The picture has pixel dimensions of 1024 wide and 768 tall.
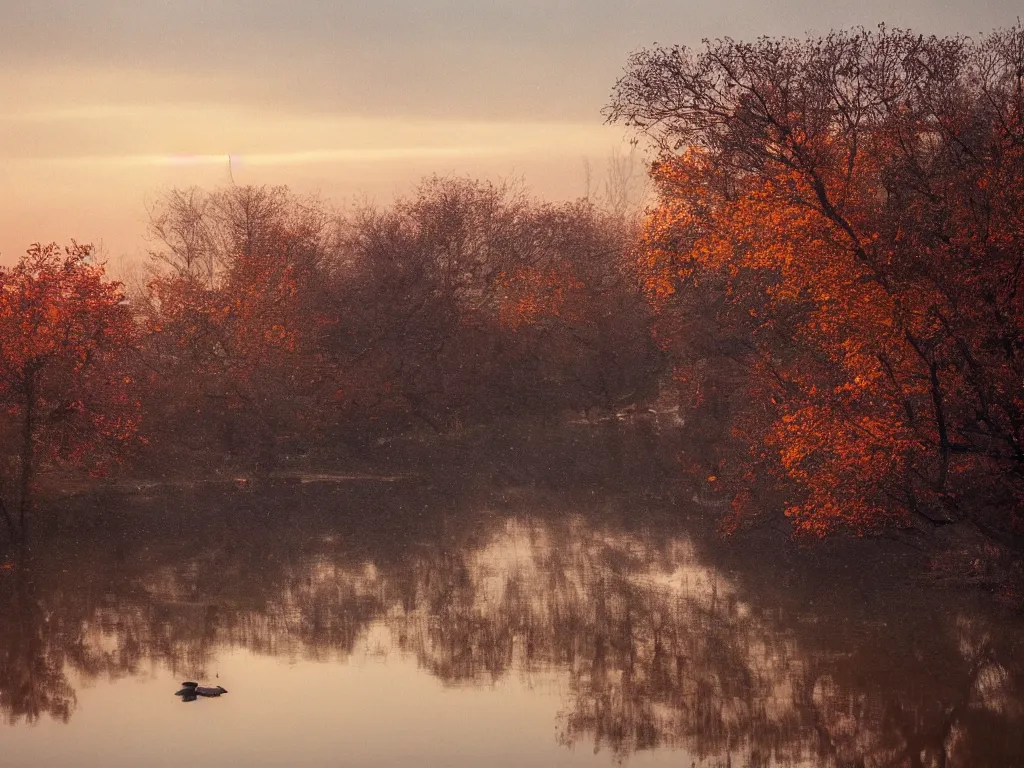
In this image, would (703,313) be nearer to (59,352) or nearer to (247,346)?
(59,352)

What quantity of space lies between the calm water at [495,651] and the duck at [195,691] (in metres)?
0.13

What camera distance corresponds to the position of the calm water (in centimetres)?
1720

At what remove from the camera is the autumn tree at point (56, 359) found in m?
32.6

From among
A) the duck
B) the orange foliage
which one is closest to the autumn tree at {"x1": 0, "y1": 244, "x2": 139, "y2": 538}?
the orange foliage

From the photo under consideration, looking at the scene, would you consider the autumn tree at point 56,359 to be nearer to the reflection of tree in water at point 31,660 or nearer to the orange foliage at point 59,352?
the orange foliage at point 59,352

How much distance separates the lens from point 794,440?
24422 millimetres

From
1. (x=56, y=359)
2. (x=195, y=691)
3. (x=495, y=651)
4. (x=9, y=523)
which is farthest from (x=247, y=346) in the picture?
(x=195, y=691)

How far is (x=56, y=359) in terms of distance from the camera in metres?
33.5

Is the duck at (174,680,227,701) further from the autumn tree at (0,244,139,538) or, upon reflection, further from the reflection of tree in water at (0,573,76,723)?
the autumn tree at (0,244,139,538)

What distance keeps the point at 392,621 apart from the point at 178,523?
14.8 m

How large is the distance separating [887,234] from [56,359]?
23.0 meters

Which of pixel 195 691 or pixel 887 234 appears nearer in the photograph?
pixel 195 691

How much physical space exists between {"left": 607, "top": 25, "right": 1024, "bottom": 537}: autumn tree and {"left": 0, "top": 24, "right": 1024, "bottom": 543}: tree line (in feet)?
0.21

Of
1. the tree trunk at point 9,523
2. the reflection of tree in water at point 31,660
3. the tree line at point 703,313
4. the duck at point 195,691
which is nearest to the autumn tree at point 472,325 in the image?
the tree line at point 703,313
